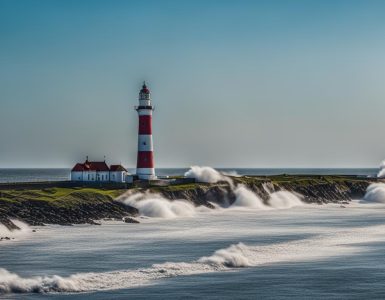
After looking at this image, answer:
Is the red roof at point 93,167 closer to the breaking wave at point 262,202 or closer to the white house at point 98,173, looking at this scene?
the white house at point 98,173

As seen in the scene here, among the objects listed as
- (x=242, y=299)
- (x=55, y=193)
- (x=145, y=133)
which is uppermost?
(x=145, y=133)

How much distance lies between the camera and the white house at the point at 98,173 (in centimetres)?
10119

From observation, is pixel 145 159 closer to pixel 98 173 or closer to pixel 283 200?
pixel 98 173

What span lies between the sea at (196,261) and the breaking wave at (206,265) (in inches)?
1.9

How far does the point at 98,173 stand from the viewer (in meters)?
102

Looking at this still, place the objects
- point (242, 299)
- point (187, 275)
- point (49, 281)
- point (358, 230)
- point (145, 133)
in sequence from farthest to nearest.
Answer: point (145, 133)
point (358, 230)
point (187, 275)
point (49, 281)
point (242, 299)

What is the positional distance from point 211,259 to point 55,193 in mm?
42377

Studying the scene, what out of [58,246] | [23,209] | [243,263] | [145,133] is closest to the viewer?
[243,263]

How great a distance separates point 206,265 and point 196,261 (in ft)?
4.83

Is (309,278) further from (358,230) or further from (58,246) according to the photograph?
(358,230)

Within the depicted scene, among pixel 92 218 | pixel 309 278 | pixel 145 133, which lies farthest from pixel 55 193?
pixel 309 278

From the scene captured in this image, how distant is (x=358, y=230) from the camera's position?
66.1 meters

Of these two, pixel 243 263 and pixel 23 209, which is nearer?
pixel 243 263

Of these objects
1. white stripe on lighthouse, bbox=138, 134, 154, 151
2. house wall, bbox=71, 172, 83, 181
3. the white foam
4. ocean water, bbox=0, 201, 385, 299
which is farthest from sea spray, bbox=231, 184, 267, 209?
ocean water, bbox=0, 201, 385, 299
